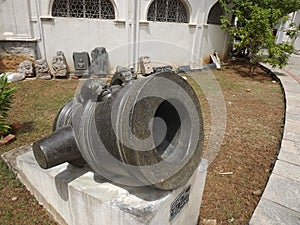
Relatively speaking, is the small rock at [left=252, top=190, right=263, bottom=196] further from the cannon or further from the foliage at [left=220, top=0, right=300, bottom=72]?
the foliage at [left=220, top=0, right=300, bottom=72]

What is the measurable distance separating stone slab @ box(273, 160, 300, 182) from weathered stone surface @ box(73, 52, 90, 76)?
6.45m

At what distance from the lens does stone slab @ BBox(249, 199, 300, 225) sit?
2304mm

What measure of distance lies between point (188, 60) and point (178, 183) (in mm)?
9194

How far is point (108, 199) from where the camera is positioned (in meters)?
1.63

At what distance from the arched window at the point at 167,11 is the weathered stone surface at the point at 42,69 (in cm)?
409

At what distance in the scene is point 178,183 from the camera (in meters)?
1.59

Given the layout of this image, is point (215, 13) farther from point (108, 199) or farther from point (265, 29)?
point (108, 199)

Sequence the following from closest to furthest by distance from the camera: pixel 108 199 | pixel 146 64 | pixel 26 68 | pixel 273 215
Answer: pixel 108 199, pixel 273 215, pixel 26 68, pixel 146 64

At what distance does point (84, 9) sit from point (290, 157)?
732cm

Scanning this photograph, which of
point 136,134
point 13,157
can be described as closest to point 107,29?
point 13,157

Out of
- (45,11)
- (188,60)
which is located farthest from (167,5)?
(45,11)

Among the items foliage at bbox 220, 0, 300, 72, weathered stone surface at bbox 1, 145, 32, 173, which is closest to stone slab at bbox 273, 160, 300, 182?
weathered stone surface at bbox 1, 145, 32, 173

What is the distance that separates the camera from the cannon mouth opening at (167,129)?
1.68m

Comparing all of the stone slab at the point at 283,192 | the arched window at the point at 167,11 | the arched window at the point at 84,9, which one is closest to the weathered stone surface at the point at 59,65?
the arched window at the point at 84,9
